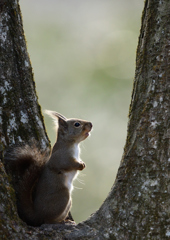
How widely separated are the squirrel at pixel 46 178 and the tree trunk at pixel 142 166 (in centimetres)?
17

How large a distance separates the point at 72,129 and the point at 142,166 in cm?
122

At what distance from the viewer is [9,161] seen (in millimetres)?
2514

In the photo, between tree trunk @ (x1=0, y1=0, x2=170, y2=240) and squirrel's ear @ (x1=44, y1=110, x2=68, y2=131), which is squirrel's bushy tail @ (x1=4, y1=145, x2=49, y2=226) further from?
squirrel's ear @ (x1=44, y1=110, x2=68, y2=131)

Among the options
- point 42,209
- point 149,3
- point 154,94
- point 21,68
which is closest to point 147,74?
point 154,94

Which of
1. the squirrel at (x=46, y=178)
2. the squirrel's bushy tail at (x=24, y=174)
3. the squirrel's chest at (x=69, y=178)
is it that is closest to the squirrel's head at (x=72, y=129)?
the squirrel at (x=46, y=178)

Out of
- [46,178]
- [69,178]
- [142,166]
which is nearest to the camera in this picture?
[142,166]

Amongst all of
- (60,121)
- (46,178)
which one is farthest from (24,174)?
(60,121)

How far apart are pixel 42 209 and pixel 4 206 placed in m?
0.74

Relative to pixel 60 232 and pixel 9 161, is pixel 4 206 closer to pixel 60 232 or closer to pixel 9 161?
pixel 60 232

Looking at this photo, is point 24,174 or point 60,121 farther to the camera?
point 60,121

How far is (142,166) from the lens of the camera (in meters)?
2.22

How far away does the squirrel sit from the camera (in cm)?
258

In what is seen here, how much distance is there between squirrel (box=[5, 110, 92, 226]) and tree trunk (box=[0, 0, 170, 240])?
166mm

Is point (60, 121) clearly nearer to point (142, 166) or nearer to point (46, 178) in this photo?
point (46, 178)
